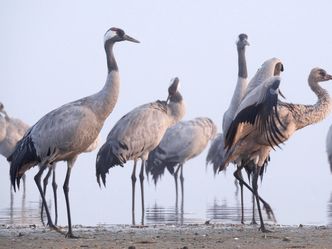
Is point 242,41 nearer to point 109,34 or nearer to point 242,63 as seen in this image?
point 242,63

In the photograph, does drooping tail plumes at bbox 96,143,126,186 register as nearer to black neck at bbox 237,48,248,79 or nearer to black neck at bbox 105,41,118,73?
black neck at bbox 237,48,248,79

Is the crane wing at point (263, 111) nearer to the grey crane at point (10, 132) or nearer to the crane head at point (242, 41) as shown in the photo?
the crane head at point (242, 41)

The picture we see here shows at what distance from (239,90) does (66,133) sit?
3.09 meters

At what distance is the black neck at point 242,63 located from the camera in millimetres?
14039

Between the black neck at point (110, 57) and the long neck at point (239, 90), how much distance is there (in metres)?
1.77

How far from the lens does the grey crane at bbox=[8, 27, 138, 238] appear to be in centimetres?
1133

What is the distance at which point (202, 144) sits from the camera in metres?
20.9

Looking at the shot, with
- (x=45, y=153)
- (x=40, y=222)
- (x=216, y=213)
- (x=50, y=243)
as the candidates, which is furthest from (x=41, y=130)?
(x=216, y=213)

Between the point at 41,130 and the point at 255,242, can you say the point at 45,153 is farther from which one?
the point at 255,242

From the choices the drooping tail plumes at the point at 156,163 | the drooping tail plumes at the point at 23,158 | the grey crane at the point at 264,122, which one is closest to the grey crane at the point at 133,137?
the grey crane at the point at 264,122

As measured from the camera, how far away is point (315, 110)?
40.9ft

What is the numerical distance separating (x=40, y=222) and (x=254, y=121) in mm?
4376

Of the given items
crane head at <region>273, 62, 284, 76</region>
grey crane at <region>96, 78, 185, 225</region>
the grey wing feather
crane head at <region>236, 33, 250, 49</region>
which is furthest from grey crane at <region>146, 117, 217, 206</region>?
crane head at <region>273, 62, 284, 76</region>

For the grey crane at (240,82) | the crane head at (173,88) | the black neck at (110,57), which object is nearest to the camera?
the black neck at (110,57)
